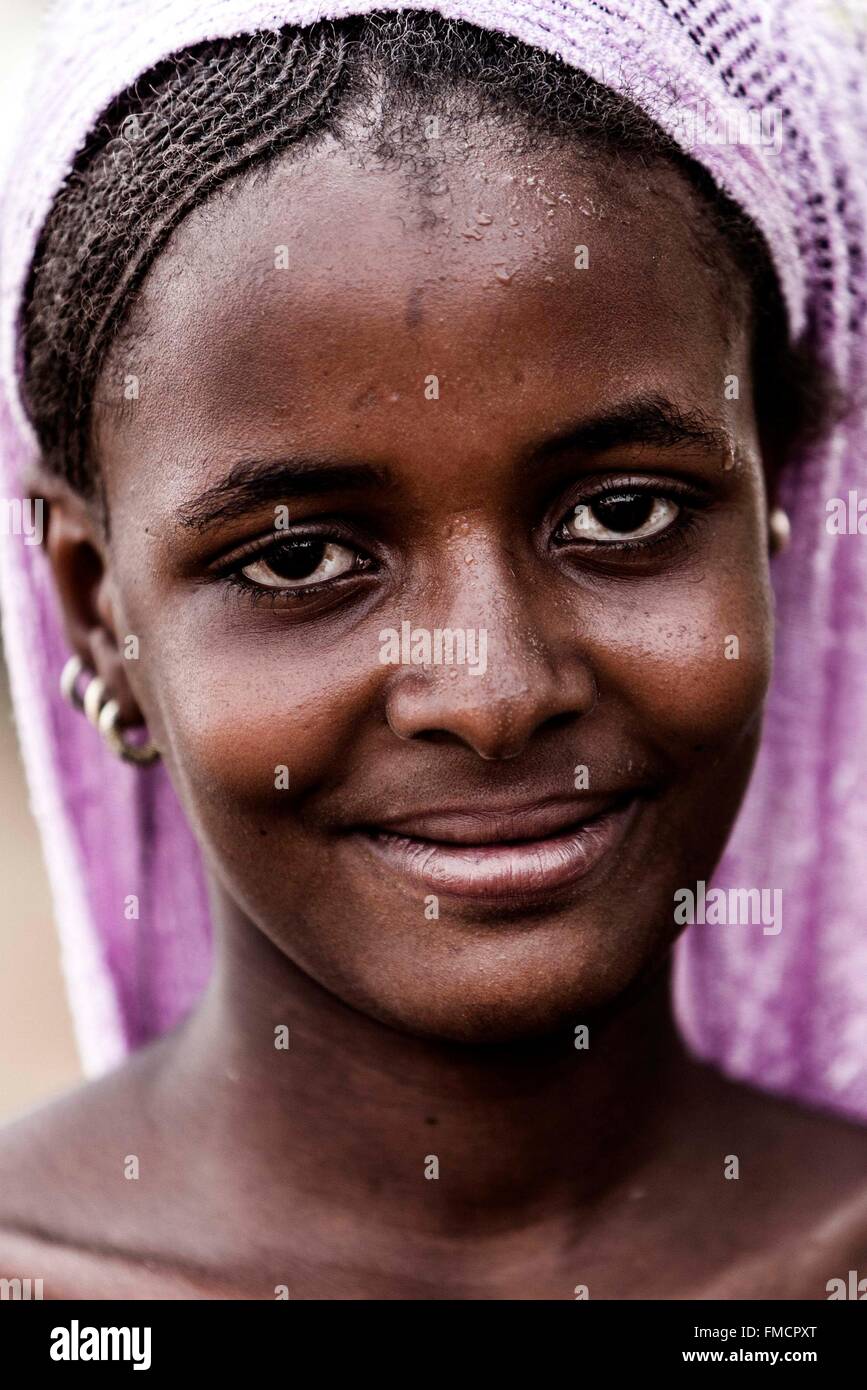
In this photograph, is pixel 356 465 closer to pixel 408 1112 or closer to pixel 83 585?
pixel 83 585

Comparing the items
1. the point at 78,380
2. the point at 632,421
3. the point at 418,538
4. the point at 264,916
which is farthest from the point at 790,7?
the point at 264,916

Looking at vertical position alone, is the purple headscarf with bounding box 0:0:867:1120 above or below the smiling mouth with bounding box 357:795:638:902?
above

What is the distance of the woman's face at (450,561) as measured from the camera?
1543 mm

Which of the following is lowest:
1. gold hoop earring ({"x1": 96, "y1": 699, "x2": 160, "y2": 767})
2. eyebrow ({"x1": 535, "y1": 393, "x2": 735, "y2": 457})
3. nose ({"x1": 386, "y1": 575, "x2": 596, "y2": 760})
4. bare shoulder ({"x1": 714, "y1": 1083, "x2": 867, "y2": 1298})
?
bare shoulder ({"x1": 714, "y1": 1083, "x2": 867, "y2": 1298})

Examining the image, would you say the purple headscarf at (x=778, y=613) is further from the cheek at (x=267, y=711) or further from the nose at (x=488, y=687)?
the nose at (x=488, y=687)

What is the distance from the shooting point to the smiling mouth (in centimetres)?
163

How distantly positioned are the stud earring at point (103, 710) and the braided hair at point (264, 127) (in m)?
0.34

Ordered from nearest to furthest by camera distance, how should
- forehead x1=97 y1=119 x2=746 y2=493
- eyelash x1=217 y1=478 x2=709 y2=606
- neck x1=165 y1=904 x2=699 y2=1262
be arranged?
forehead x1=97 y1=119 x2=746 y2=493 → eyelash x1=217 y1=478 x2=709 y2=606 → neck x1=165 y1=904 x2=699 y2=1262

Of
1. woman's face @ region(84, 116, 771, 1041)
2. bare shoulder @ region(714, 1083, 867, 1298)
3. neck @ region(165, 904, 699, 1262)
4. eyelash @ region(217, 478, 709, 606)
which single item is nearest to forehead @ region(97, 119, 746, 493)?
woman's face @ region(84, 116, 771, 1041)

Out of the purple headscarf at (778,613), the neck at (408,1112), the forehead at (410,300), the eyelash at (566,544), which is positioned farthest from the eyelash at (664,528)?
the neck at (408,1112)

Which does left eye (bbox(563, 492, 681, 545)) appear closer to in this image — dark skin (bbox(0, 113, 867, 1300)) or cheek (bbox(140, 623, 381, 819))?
dark skin (bbox(0, 113, 867, 1300))

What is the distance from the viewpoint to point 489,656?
1541 mm

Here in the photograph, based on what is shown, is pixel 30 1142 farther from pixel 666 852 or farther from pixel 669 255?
pixel 669 255
